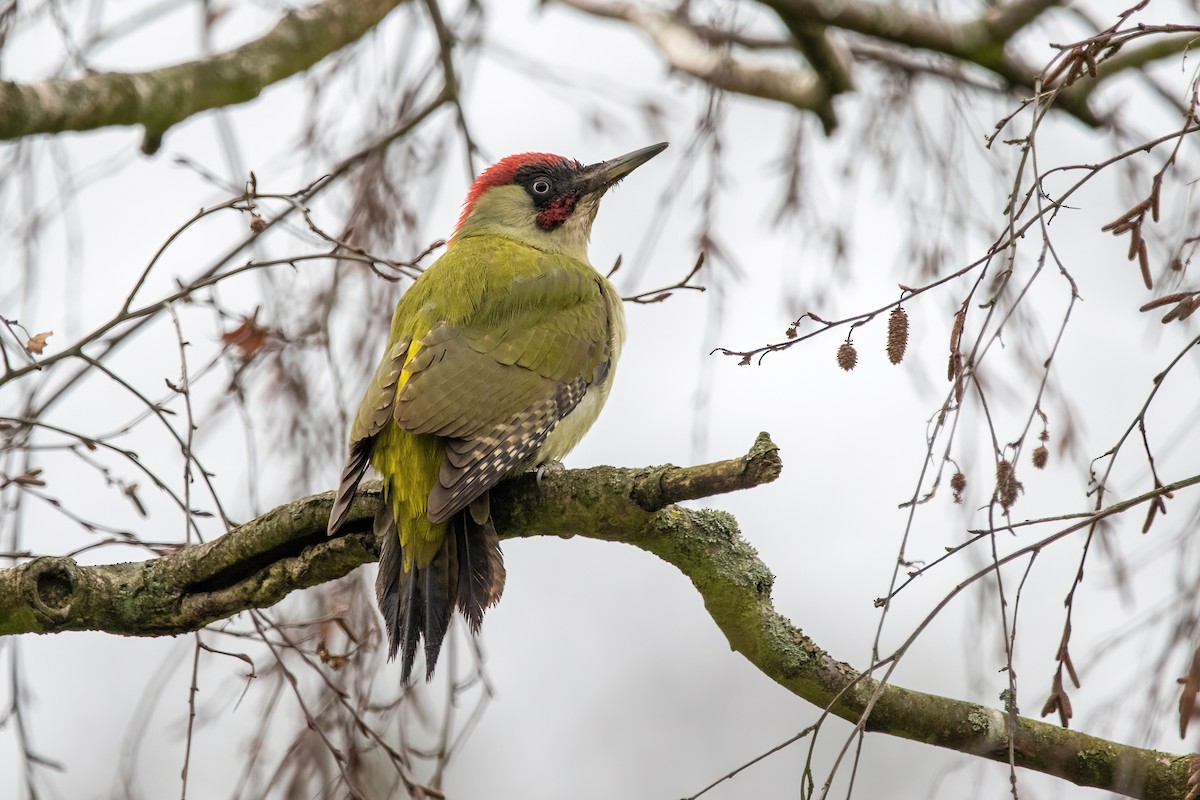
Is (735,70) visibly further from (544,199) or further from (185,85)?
(185,85)

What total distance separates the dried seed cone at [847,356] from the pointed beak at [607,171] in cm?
283

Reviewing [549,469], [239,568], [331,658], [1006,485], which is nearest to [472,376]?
[549,469]

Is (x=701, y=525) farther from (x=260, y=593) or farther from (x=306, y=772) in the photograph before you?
(x=306, y=772)

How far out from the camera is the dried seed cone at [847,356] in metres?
2.57

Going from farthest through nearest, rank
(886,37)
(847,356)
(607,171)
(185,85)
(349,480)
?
(607,171) → (886,37) → (185,85) → (349,480) → (847,356)

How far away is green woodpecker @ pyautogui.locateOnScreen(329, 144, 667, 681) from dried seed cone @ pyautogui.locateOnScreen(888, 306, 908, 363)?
4.69ft

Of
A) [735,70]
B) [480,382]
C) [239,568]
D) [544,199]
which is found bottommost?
[239,568]

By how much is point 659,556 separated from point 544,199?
260 centimetres

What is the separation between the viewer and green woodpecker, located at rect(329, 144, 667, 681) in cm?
354

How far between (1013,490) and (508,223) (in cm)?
344

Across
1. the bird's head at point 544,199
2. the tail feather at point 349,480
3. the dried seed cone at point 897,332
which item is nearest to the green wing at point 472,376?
the tail feather at point 349,480

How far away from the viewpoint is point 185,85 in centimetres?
420

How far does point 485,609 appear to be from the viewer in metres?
3.58

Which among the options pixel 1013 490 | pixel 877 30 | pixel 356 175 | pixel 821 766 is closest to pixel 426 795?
pixel 1013 490
